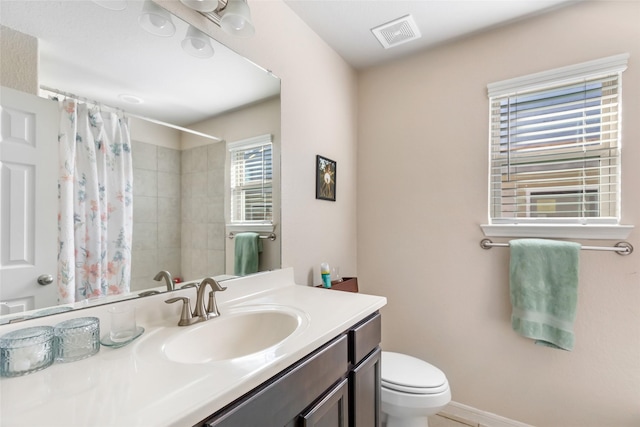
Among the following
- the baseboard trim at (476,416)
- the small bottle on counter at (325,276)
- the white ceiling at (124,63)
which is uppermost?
the white ceiling at (124,63)

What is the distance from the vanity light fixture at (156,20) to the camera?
958 mm

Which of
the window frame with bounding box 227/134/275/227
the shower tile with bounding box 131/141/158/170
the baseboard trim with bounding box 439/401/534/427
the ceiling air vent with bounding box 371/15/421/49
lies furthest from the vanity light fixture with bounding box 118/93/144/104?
the baseboard trim with bounding box 439/401/534/427

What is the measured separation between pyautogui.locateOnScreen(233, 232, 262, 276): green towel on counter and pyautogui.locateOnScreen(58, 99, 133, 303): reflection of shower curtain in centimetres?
44

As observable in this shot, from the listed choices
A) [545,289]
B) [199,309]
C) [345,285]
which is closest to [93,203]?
[199,309]

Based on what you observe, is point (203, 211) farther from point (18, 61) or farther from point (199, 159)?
point (18, 61)

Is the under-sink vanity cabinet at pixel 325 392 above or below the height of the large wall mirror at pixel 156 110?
below

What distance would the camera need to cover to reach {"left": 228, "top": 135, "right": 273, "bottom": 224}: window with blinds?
131cm

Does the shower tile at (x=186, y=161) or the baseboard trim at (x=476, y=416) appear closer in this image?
the shower tile at (x=186, y=161)

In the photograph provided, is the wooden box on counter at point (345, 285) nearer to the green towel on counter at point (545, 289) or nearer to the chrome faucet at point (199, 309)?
the chrome faucet at point (199, 309)

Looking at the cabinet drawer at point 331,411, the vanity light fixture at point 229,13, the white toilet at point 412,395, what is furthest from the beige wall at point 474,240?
the vanity light fixture at point 229,13

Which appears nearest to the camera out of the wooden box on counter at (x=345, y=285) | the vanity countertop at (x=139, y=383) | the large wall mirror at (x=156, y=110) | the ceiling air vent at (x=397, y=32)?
the vanity countertop at (x=139, y=383)

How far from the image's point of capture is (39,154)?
29.9 inches

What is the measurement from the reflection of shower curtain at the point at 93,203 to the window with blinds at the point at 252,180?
0.43 meters

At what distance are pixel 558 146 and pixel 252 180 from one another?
169 centimetres
